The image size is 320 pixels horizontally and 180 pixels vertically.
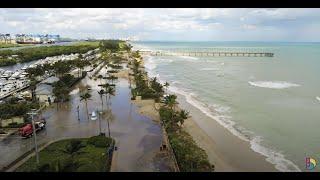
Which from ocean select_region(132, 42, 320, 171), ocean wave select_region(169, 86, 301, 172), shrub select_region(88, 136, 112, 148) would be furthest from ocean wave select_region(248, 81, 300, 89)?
shrub select_region(88, 136, 112, 148)

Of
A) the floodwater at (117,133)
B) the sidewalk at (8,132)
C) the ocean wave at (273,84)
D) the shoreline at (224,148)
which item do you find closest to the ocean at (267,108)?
the ocean wave at (273,84)

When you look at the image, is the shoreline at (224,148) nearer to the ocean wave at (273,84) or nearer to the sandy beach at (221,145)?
the sandy beach at (221,145)

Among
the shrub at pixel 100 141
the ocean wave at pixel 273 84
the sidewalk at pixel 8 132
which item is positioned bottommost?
the sidewalk at pixel 8 132

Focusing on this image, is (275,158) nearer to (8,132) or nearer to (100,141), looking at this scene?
(100,141)
